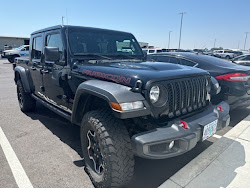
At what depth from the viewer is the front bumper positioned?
6.16 feet

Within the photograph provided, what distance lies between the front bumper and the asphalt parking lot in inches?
25.4

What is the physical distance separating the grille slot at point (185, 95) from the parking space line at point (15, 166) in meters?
1.89

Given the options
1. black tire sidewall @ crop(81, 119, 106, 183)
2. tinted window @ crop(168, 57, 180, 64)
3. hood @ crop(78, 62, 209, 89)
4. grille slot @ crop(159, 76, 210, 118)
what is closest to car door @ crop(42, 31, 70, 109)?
hood @ crop(78, 62, 209, 89)

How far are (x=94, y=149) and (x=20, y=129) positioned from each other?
242 centimetres

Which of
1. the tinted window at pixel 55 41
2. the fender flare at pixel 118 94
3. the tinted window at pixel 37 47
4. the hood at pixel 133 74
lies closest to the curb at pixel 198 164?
the fender flare at pixel 118 94

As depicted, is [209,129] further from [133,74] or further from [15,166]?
[15,166]

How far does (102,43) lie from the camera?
3.35 m

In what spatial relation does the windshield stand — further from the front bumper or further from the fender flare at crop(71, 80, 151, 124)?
the front bumper

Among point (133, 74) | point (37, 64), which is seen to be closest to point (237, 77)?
point (133, 74)

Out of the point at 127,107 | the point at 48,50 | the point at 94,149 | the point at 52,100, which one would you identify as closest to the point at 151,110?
the point at 127,107

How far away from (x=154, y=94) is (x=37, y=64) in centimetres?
285

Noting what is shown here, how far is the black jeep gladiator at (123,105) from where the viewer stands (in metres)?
1.99

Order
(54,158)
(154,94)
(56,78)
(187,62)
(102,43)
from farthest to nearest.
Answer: (187,62) < (102,43) < (56,78) < (54,158) < (154,94)

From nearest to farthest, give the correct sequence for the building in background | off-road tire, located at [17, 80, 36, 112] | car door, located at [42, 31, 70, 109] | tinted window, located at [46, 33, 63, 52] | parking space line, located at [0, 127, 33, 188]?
parking space line, located at [0, 127, 33, 188]
car door, located at [42, 31, 70, 109]
tinted window, located at [46, 33, 63, 52]
off-road tire, located at [17, 80, 36, 112]
the building in background
